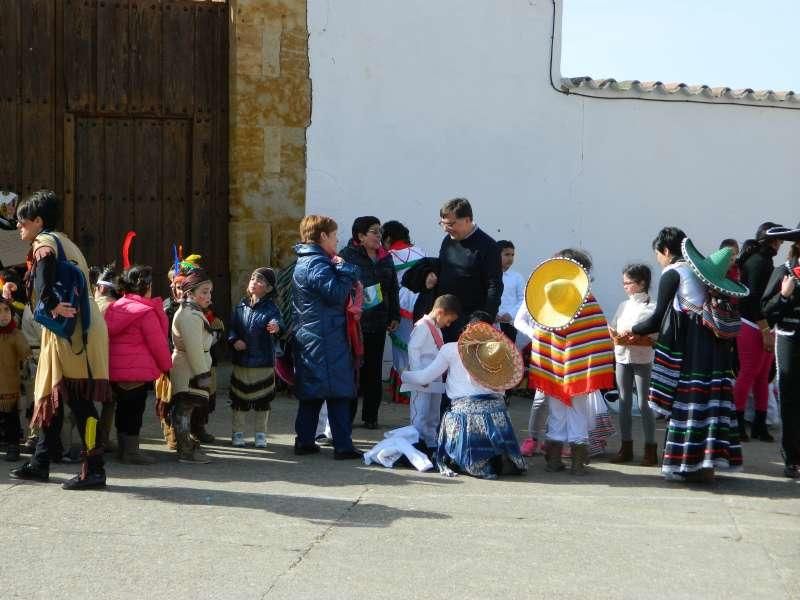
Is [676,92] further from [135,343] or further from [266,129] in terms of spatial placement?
[135,343]

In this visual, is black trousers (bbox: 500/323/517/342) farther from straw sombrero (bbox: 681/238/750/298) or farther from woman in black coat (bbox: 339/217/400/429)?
straw sombrero (bbox: 681/238/750/298)

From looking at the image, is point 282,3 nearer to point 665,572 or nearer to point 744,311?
point 744,311

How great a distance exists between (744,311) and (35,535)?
6088mm

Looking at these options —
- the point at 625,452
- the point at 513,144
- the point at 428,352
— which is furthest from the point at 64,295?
the point at 513,144

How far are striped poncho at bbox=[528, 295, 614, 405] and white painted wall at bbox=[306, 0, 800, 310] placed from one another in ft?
11.8

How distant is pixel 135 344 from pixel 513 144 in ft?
17.2

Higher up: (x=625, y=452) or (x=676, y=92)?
(x=676, y=92)

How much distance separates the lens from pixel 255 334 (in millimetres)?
8438

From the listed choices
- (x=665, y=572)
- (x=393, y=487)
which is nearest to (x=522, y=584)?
(x=665, y=572)

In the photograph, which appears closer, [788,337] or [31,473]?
[31,473]

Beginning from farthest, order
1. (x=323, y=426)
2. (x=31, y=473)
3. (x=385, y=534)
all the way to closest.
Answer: (x=323, y=426), (x=31, y=473), (x=385, y=534)

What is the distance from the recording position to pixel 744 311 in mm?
9891

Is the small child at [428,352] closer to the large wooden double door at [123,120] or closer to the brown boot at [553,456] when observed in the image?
the brown boot at [553,456]

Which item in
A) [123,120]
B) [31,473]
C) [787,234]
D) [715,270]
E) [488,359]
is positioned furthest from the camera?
[123,120]
